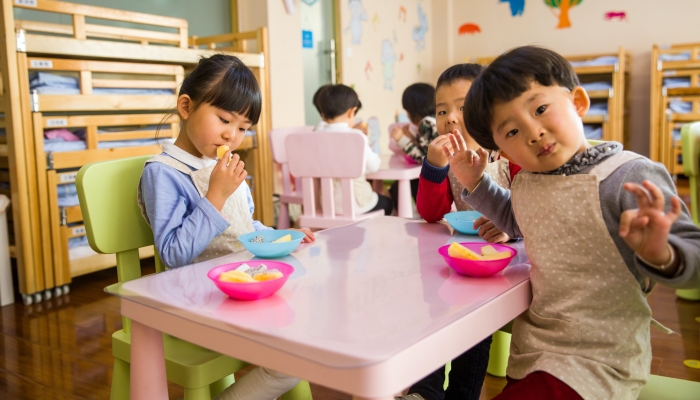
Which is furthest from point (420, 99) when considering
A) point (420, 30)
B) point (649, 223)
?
point (420, 30)

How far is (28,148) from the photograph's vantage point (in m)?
2.64

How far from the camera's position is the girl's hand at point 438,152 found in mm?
1410

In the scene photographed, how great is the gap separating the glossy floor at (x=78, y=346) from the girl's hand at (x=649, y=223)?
1.03 metres

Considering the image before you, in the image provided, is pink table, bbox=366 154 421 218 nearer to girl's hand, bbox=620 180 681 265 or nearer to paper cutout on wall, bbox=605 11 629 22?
girl's hand, bbox=620 180 681 265

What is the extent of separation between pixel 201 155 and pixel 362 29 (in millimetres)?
4290

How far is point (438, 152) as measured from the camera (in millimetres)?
1433

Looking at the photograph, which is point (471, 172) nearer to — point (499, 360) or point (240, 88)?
point (240, 88)

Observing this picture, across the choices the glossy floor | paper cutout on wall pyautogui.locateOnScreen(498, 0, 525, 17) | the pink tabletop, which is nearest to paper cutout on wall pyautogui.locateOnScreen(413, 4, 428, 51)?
paper cutout on wall pyautogui.locateOnScreen(498, 0, 525, 17)

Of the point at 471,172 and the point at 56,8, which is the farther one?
the point at 56,8

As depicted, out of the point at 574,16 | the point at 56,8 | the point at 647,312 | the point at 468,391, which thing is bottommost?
the point at 468,391

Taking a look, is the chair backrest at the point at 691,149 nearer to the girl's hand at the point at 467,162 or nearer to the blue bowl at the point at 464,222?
the blue bowl at the point at 464,222

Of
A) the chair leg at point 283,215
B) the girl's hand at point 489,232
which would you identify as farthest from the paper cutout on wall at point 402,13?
the girl's hand at point 489,232

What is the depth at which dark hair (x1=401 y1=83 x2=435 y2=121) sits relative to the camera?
3.08m

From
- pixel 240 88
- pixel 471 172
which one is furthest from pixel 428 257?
pixel 240 88
